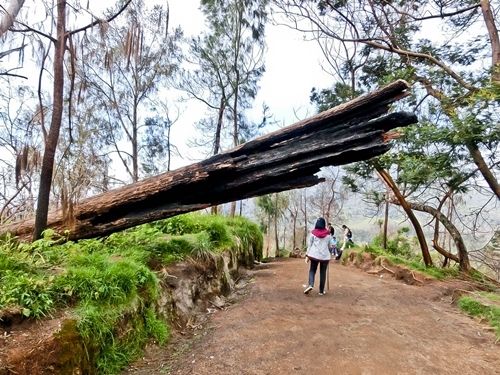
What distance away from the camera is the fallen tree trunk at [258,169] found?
17.9 feet

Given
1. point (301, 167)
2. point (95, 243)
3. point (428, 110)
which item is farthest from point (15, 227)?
point (428, 110)

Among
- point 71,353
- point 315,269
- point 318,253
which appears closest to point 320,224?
point 318,253

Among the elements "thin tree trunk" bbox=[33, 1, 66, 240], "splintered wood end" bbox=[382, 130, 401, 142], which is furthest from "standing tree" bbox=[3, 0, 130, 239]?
"splintered wood end" bbox=[382, 130, 401, 142]

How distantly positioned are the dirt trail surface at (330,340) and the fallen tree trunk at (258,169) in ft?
6.86

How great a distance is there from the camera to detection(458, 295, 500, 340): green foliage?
18.4ft

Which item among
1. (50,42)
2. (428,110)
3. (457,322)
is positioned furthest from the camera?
(428,110)

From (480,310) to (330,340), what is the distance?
3320mm

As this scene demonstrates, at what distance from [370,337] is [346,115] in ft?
10.8

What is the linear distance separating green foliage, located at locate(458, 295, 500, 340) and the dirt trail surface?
→ 0.54 feet

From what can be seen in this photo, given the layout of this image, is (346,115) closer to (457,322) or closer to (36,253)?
(457,322)

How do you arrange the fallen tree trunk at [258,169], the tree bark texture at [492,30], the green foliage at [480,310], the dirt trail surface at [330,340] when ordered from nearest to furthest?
the dirt trail surface at [330,340] < the fallen tree trunk at [258,169] < the green foliage at [480,310] < the tree bark texture at [492,30]

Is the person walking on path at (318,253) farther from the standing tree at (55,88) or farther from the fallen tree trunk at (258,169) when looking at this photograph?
the standing tree at (55,88)

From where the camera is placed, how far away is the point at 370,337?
16.3 feet

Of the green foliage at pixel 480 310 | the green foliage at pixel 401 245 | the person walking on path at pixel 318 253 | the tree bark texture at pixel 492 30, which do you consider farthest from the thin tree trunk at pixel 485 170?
the green foliage at pixel 401 245
